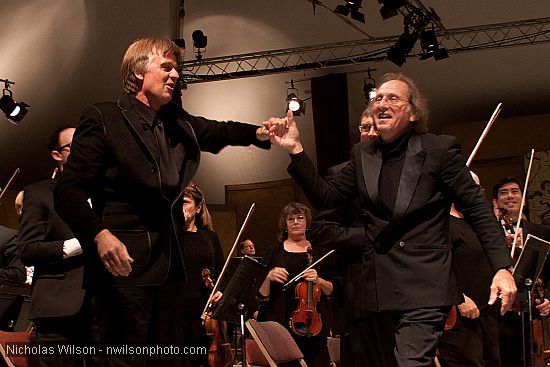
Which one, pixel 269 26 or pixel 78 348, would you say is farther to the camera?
pixel 269 26

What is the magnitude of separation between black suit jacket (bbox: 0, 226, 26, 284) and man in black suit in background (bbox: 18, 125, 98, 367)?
129cm

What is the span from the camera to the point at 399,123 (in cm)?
284

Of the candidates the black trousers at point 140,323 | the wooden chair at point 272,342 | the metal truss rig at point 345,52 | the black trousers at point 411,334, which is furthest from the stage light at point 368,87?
the black trousers at point 140,323

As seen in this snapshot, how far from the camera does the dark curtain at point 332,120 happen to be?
32.2ft

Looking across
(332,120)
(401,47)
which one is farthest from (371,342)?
(332,120)

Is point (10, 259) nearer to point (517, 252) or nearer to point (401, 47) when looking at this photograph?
point (517, 252)

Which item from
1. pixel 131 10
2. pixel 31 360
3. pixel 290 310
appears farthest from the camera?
pixel 131 10

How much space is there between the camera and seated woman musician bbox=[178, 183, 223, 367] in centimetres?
430

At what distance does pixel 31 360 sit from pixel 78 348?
1.26 feet

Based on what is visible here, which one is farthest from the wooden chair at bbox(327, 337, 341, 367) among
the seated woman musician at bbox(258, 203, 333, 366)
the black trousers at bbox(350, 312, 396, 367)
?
the black trousers at bbox(350, 312, 396, 367)

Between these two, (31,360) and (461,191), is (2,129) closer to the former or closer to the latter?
(31,360)

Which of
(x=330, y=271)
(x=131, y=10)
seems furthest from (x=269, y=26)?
(x=330, y=271)

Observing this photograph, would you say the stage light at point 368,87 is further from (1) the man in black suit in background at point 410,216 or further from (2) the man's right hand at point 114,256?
(2) the man's right hand at point 114,256

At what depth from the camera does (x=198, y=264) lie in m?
4.58
